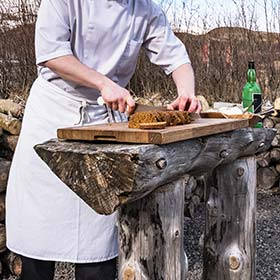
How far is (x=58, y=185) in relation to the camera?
5.54 feet

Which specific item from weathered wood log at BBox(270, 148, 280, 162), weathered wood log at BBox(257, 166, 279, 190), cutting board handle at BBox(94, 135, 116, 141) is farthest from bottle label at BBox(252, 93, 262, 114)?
weathered wood log at BBox(257, 166, 279, 190)

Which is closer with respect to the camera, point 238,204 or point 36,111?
point 36,111

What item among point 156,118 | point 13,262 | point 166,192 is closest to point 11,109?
point 13,262

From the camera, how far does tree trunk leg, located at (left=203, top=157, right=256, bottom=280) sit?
2.02 meters

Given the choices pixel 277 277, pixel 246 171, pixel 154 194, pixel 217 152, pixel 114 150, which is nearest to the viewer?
pixel 114 150

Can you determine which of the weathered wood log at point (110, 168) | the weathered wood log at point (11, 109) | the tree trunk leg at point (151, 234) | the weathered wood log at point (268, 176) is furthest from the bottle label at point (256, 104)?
the weathered wood log at point (268, 176)

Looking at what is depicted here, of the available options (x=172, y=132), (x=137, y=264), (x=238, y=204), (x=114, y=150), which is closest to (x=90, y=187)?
(x=114, y=150)

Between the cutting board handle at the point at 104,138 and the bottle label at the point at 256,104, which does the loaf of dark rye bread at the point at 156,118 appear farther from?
the bottle label at the point at 256,104

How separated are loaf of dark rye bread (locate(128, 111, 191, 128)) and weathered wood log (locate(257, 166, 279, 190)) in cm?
329

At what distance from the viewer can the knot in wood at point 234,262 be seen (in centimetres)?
204

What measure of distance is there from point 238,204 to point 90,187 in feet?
3.09

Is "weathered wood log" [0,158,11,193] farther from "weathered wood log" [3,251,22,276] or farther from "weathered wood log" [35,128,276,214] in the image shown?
"weathered wood log" [35,128,276,214]

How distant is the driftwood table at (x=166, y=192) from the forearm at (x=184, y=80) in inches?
7.3

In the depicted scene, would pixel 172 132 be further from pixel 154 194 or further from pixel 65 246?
pixel 65 246
